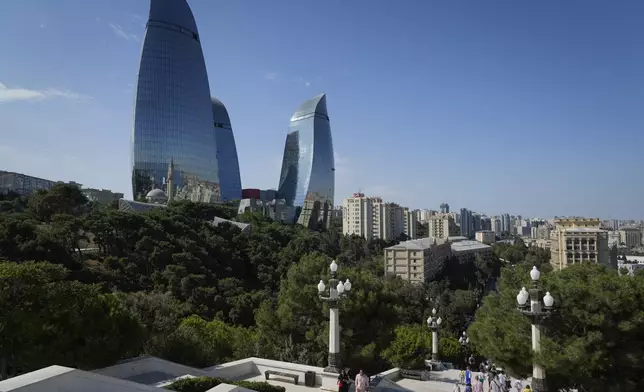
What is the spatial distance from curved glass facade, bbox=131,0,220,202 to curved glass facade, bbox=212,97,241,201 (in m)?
24.4

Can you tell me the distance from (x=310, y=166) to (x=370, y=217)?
1790cm

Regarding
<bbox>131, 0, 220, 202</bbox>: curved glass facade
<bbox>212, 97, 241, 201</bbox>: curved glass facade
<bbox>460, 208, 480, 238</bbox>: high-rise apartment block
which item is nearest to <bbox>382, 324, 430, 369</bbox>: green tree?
<bbox>131, 0, 220, 202</bbox>: curved glass facade

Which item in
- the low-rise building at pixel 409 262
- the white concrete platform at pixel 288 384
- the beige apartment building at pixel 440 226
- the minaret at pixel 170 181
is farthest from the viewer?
the beige apartment building at pixel 440 226

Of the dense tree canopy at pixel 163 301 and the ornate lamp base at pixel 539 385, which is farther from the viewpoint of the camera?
the dense tree canopy at pixel 163 301

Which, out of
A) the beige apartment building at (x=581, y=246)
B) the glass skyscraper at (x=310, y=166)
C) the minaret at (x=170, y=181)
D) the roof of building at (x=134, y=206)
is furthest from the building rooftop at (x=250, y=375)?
the glass skyscraper at (x=310, y=166)

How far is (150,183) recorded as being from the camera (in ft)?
221

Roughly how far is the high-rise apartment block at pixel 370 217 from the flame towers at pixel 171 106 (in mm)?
42165

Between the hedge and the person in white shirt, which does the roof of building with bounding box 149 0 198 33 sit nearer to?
the hedge

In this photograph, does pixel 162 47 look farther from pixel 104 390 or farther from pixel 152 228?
pixel 104 390

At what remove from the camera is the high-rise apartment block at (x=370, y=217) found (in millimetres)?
102375

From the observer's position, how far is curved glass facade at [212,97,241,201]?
95875 mm

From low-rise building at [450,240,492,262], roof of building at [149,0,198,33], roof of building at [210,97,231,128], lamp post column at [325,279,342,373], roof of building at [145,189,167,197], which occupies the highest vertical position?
roof of building at [149,0,198,33]

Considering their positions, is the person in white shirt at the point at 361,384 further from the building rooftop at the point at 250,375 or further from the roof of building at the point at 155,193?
the roof of building at the point at 155,193

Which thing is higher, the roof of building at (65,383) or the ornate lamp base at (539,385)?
the roof of building at (65,383)
